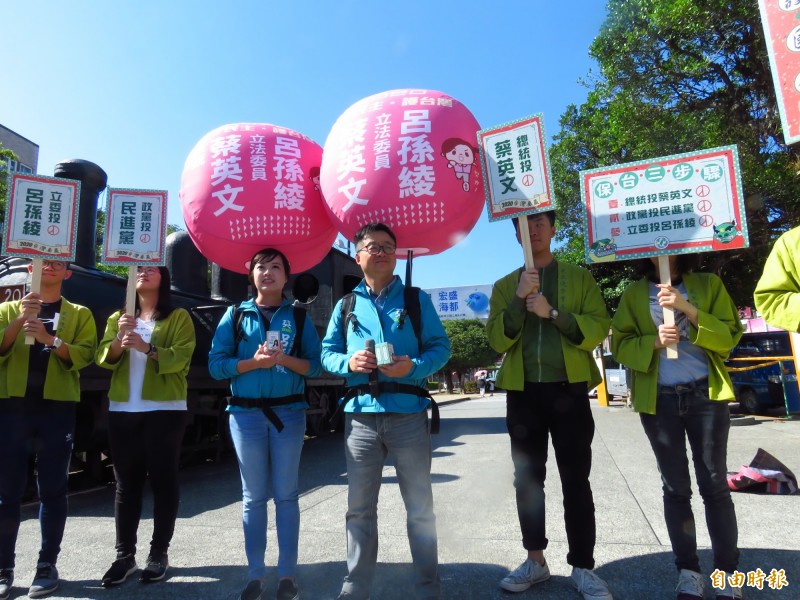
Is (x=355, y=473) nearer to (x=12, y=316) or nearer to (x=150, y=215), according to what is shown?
(x=150, y=215)

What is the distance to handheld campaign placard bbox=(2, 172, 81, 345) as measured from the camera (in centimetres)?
273

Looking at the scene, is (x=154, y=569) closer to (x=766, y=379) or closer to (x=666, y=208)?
(x=666, y=208)

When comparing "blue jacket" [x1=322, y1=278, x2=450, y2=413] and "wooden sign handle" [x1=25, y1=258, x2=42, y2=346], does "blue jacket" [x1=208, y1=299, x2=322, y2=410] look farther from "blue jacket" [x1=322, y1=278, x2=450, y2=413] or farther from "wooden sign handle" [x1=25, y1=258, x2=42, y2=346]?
"wooden sign handle" [x1=25, y1=258, x2=42, y2=346]

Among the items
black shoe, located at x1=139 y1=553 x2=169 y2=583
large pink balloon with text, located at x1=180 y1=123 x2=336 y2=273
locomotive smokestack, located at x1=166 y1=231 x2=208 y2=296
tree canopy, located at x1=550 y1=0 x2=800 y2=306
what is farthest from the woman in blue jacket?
tree canopy, located at x1=550 y1=0 x2=800 y2=306

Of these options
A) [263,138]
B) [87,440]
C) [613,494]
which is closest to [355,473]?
[263,138]

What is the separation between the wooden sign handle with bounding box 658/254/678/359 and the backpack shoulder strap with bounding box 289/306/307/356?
1.68 metres

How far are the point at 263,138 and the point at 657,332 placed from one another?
2274 millimetres

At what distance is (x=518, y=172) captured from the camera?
253 cm

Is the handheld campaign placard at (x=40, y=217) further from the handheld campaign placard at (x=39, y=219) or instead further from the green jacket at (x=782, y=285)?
the green jacket at (x=782, y=285)

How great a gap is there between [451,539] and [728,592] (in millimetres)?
1530

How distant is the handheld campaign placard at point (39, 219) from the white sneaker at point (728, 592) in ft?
11.1

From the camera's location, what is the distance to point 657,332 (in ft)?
8.02

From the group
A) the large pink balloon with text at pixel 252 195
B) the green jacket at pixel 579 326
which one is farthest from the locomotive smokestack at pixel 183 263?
the green jacket at pixel 579 326

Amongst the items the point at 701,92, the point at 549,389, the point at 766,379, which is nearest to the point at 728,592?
the point at 549,389
